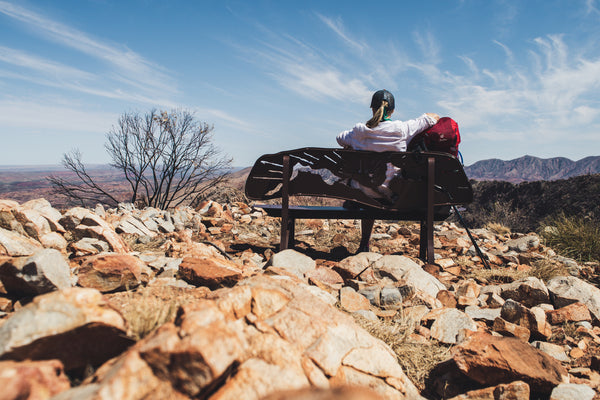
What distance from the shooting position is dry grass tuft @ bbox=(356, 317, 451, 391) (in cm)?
198

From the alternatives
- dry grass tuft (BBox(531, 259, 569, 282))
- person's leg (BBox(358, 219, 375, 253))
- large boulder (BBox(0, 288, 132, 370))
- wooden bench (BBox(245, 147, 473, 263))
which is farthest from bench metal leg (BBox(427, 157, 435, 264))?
large boulder (BBox(0, 288, 132, 370))

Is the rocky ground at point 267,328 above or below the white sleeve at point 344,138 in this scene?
below

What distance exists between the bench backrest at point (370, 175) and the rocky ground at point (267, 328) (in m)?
0.82

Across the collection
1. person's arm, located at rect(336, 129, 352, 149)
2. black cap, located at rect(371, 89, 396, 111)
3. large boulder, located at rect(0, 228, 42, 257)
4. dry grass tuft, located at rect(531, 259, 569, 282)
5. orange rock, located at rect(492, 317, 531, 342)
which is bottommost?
orange rock, located at rect(492, 317, 531, 342)

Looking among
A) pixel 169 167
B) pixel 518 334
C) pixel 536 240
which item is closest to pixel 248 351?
pixel 518 334

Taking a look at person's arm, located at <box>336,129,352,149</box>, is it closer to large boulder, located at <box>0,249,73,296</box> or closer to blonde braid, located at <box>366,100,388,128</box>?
blonde braid, located at <box>366,100,388,128</box>

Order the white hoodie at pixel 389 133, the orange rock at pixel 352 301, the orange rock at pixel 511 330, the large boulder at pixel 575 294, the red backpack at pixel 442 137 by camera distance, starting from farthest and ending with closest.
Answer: the red backpack at pixel 442 137 → the white hoodie at pixel 389 133 → the large boulder at pixel 575 294 → the orange rock at pixel 352 301 → the orange rock at pixel 511 330

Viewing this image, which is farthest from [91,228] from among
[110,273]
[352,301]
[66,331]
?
[352,301]

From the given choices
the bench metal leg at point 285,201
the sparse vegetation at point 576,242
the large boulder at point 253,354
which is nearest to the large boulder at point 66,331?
the large boulder at point 253,354

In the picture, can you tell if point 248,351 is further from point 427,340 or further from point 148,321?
point 427,340

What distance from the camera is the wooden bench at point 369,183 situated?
154 inches

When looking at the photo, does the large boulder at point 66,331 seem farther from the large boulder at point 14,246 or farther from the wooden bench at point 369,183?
the wooden bench at point 369,183

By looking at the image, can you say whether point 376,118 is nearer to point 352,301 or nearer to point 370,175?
point 370,175

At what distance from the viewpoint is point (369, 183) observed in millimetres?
4039
